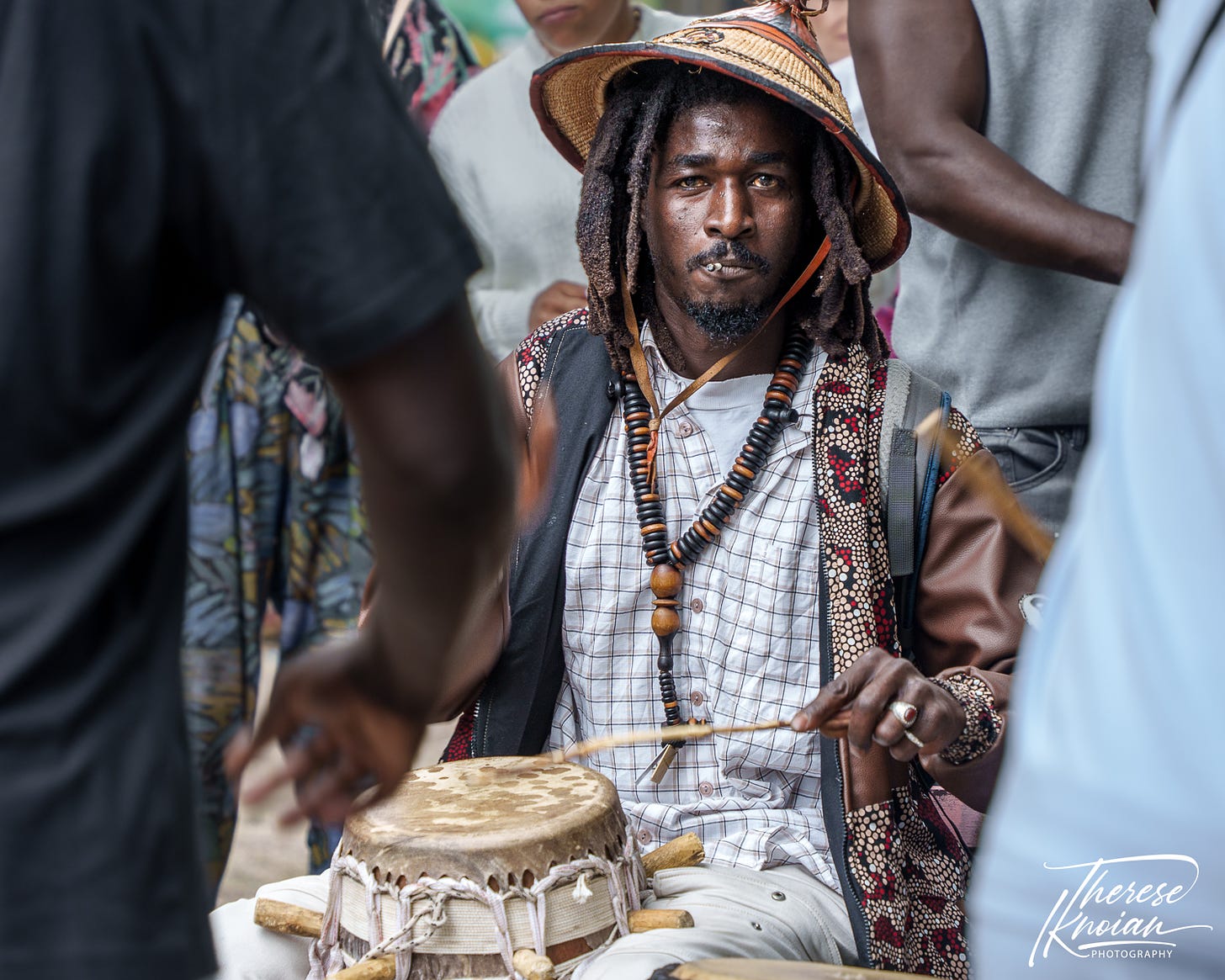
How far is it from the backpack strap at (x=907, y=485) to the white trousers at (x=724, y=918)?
1.64 ft

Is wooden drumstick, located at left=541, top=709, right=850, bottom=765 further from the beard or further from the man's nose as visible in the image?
the man's nose

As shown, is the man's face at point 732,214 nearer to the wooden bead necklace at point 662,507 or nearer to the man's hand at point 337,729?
the wooden bead necklace at point 662,507

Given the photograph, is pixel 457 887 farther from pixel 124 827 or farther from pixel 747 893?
pixel 124 827

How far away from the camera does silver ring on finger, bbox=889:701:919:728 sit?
2.12 meters

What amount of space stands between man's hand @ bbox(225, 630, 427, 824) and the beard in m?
1.56

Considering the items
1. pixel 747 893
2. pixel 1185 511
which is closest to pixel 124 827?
pixel 1185 511

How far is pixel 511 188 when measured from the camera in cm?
395

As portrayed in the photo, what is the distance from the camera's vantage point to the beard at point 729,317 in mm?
2617

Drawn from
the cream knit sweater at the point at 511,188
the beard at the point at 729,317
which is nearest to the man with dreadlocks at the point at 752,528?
the beard at the point at 729,317

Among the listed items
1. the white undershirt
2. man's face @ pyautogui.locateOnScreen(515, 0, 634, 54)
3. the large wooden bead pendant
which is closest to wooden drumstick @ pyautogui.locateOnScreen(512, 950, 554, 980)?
the large wooden bead pendant

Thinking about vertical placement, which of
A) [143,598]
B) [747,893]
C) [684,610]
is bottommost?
[747,893]

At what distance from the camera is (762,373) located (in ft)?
8.85

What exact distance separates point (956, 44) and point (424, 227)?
84.2 inches

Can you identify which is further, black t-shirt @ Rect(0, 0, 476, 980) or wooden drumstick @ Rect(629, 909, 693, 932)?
wooden drumstick @ Rect(629, 909, 693, 932)
